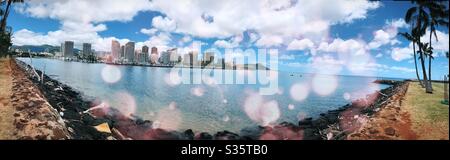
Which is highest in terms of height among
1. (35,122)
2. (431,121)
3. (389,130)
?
(35,122)

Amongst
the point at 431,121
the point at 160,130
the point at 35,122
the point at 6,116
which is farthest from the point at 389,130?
the point at 6,116

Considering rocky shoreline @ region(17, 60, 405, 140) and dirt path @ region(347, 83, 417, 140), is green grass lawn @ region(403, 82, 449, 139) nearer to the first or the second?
dirt path @ region(347, 83, 417, 140)

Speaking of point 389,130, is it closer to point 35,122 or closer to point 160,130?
point 160,130

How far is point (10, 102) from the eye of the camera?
17.6 metres

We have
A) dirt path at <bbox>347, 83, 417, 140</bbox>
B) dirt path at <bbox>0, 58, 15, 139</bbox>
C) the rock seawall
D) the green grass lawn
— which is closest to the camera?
dirt path at <bbox>0, 58, 15, 139</bbox>

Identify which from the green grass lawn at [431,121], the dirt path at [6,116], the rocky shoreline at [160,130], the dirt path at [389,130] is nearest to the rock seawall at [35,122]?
the dirt path at [6,116]

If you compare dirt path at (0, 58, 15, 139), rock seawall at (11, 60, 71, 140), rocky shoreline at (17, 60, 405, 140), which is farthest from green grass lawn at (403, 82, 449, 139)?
dirt path at (0, 58, 15, 139)

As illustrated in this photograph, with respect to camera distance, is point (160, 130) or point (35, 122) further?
point (160, 130)

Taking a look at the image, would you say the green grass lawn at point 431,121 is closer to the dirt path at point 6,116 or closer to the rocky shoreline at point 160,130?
the rocky shoreline at point 160,130

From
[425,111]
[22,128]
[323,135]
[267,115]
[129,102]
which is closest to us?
[22,128]
